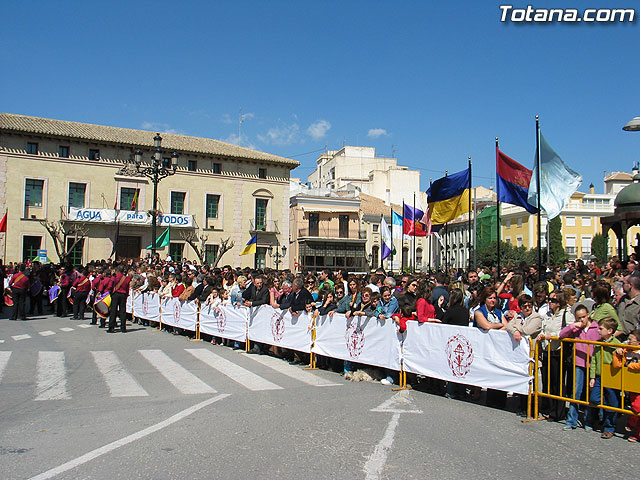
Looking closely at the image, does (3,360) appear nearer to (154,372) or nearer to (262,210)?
(154,372)

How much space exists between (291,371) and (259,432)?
4082 millimetres

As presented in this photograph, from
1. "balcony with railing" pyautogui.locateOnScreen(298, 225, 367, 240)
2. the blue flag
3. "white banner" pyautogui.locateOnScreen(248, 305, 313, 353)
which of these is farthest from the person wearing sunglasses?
"balcony with railing" pyautogui.locateOnScreen(298, 225, 367, 240)

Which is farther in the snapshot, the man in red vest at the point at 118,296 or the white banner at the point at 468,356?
the man in red vest at the point at 118,296

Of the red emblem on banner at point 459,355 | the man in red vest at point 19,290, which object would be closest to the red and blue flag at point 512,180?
the red emblem on banner at point 459,355

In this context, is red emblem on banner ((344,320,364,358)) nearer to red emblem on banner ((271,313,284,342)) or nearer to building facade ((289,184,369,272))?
red emblem on banner ((271,313,284,342))

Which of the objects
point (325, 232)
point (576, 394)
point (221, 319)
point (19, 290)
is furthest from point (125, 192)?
point (576, 394)

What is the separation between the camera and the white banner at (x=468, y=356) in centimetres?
750

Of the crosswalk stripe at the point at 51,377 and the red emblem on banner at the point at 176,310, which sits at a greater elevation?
the red emblem on banner at the point at 176,310

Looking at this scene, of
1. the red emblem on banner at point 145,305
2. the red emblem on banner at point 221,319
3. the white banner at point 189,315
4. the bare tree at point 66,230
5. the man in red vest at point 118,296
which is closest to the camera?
the red emblem on banner at point 221,319

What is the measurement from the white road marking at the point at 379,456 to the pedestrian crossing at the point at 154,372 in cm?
283

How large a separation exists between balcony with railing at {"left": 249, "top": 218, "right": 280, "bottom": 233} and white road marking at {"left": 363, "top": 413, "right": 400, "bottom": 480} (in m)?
45.3

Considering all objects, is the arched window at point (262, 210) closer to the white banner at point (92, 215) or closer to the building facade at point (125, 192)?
the building facade at point (125, 192)

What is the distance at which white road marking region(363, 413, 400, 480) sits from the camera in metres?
5.05

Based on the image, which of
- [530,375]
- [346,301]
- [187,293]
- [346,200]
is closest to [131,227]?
[346,200]
